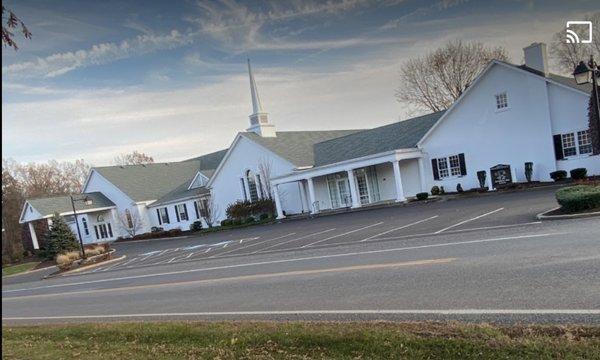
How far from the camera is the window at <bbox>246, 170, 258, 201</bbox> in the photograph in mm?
40575

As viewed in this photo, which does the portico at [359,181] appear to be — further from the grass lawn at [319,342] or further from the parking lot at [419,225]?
the grass lawn at [319,342]

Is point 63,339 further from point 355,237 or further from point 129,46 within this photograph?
point 355,237

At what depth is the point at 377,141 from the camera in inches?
1373

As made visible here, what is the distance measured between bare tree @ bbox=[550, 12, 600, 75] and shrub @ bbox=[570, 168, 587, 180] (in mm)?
26072

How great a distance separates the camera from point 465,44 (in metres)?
49.9

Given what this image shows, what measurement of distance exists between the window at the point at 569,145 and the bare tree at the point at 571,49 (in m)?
24.2

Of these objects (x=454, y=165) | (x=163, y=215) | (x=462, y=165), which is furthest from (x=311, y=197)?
(x=163, y=215)

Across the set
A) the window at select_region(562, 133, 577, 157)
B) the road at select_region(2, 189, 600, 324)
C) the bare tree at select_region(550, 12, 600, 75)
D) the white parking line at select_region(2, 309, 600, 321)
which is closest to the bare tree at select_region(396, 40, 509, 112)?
the bare tree at select_region(550, 12, 600, 75)

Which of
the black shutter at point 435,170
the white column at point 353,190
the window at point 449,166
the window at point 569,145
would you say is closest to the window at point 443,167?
the window at point 449,166

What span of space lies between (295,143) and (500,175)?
18.3 m

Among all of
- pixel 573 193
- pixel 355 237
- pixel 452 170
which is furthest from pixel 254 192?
pixel 573 193

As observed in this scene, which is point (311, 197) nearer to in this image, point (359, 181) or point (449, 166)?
point (359, 181)

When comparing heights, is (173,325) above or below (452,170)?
below

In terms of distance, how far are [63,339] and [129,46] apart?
5.45 m
